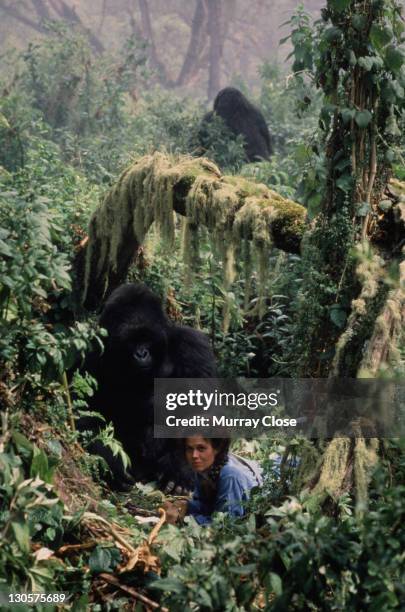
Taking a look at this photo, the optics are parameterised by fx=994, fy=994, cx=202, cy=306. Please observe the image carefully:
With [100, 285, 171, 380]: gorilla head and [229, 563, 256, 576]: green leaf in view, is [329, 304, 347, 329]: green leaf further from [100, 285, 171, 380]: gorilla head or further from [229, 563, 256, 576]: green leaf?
[100, 285, 171, 380]: gorilla head

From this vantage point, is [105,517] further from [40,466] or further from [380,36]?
[380,36]

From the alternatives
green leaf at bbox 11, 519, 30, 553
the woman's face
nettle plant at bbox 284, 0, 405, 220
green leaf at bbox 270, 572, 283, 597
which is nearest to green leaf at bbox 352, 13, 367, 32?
nettle plant at bbox 284, 0, 405, 220

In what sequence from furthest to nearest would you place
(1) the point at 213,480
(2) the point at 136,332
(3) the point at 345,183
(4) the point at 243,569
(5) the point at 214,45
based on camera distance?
1. (5) the point at 214,45
2. (2) the point at 136,332
3. (1) the point at 213,480
4. (3) the point at 345,183
5. (4) the point at 243,569

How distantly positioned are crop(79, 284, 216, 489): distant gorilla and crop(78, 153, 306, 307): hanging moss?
0.88 feet

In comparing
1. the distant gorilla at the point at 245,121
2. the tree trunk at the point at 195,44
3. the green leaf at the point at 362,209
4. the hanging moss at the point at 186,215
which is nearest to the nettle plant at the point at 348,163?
the green leaf at the point at 362,209

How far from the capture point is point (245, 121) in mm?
13266

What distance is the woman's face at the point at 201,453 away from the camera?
532 cm

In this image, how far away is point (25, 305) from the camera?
12.5ft

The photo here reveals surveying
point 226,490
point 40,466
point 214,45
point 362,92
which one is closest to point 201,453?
point 226,490

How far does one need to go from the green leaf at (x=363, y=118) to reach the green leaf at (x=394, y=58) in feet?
0.87

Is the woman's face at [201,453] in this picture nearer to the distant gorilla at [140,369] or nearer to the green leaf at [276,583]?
the distant gorilla at [140,369]

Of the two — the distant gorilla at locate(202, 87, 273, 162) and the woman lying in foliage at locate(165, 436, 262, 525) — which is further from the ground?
the distant gorilla at locate(202, 87, 273, 162)

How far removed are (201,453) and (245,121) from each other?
28.1 ft

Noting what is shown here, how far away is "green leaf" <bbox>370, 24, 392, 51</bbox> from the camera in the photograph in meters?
4.78
